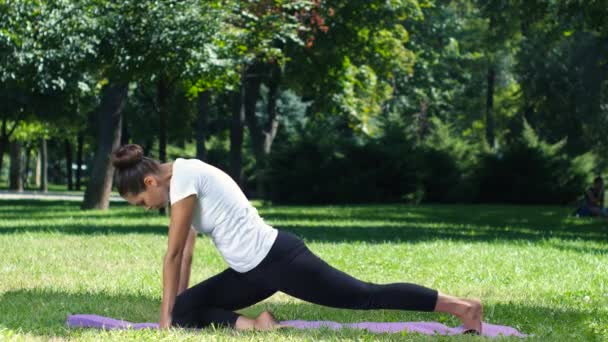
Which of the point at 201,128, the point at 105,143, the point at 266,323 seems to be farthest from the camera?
the point at 105,143

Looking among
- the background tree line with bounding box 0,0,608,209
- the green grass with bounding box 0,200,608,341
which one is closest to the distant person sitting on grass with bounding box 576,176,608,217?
the background tree line with bounding box 0,0,608,209

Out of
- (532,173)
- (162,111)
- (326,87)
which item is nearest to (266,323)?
(162,111)

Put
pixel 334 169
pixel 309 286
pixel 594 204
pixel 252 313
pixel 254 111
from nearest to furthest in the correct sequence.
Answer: pixel 309 286
pixel 252 313
pixel 594 204
pixel 334 169
pixel 254 111

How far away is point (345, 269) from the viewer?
13.4m

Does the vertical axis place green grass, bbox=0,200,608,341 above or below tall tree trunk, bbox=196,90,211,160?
below

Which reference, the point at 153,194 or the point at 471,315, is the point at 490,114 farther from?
the point at 153,194

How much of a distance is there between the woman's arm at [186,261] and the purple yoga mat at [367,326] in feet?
1.19

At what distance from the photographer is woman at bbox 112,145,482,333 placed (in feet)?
24.0

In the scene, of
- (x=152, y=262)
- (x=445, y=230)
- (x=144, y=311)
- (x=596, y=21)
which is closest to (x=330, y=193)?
(x=445, y=230)

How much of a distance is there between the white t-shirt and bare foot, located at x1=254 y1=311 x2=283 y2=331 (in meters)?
0.60

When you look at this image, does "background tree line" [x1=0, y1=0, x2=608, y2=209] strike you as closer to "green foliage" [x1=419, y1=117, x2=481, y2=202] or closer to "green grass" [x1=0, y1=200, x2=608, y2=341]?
"green foliage" [x1=419, y1=117, x2=481, y2=202]

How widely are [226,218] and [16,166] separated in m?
55.2

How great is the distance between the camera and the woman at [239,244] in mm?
7309

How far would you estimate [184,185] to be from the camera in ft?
23.9
